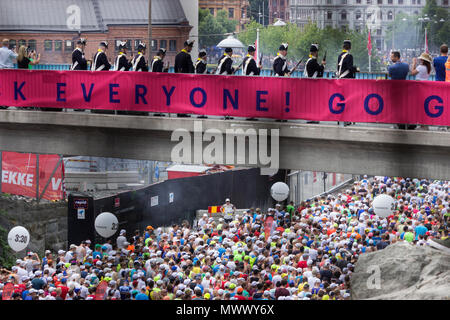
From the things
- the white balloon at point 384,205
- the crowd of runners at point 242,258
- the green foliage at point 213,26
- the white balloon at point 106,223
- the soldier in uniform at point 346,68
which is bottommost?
the crowd of runners at point 242,258

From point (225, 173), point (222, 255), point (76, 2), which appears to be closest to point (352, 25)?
point (76, 2)

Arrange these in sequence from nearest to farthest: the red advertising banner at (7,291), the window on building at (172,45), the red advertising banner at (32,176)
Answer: the red advertising banner at (7,291)
the red advertising banner at (32,176)
the window on building at (172,45)

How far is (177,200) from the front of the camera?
30.5 m

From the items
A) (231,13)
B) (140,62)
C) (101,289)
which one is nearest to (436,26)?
(231,13)

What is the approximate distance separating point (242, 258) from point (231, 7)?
11411 centimetres

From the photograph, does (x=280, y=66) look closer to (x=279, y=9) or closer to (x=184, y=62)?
(x=184, y=62)

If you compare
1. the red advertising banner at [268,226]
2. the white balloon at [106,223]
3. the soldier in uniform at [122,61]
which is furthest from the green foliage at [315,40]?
the soldier in uniform at [122,61]

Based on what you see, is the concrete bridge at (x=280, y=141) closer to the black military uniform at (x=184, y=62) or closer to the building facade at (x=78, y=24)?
the black military uniform at (x=184, y=62)

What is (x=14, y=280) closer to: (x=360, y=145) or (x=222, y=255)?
(x=222, y=255)

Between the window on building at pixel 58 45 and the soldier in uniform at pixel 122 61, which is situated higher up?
the window on building at pixel 58 45

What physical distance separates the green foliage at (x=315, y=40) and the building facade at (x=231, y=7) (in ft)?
85.9

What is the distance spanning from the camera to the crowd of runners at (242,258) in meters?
17.9

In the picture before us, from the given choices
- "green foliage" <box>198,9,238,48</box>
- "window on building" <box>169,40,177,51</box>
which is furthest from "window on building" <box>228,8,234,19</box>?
"window on building" <box>169,40,177,51</box>

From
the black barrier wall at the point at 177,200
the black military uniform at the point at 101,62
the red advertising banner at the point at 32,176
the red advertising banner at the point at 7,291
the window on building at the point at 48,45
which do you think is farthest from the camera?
the window on building at the point at 48,45
